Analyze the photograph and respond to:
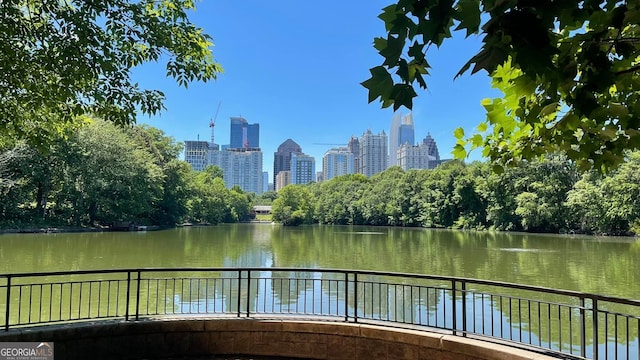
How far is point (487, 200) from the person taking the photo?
61.4 metres

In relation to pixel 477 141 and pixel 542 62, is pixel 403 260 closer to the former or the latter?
pixel 477 141

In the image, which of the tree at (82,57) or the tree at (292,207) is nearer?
the tree at (82,57)

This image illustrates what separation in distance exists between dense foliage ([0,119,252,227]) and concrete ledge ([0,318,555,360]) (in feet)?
107

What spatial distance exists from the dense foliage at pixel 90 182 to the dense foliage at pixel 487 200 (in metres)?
30.9

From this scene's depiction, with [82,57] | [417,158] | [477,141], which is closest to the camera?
[477,141]

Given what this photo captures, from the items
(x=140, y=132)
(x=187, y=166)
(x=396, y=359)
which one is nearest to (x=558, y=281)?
(x=396, y=359)

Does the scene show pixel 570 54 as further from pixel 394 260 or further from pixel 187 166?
pixel 187 166

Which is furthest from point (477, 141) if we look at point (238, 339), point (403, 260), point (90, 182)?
point (90, 182)

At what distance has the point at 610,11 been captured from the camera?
1.66 meters

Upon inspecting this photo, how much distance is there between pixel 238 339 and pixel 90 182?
4636 centimetres

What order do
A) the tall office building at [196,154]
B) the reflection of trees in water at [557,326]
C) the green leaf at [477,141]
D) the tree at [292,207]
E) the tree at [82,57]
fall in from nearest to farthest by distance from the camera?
the green leaf at [477,141]
the tree at [82,57]
the reflection of trees in water at [557,326]
the tree at [292,207]
the tall office building at [196,154]

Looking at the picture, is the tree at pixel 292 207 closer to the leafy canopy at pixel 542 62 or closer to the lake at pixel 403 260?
the lake at pixel 403 260

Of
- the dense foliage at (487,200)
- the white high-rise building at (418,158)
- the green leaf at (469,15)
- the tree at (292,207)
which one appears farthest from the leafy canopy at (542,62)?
the white high-rise building at (418,158)

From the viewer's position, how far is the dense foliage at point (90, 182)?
134 ft
